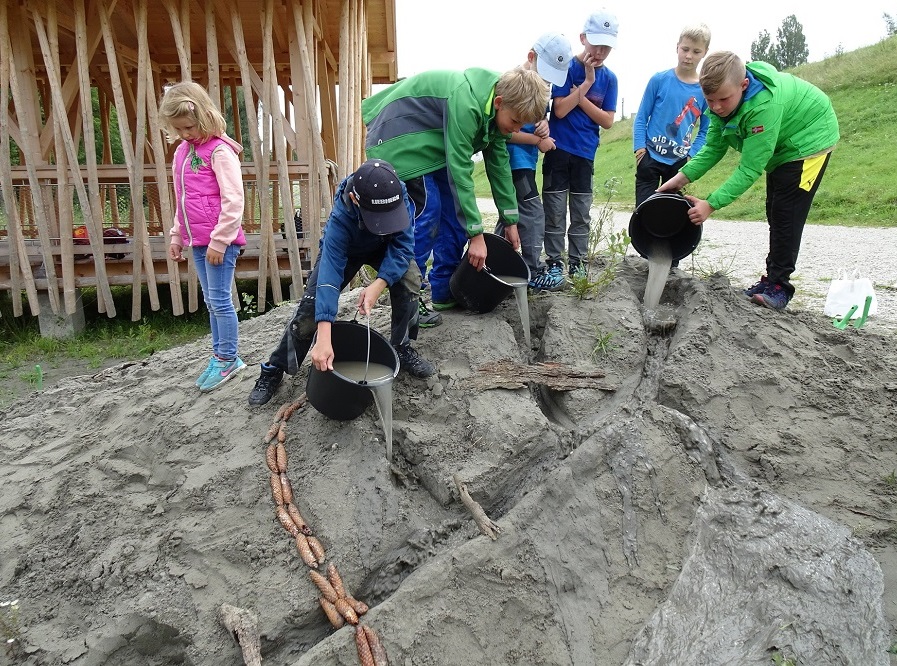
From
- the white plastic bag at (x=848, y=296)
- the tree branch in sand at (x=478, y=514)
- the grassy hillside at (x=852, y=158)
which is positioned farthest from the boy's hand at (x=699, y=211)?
the grassy hillside at (x=852, y=158)

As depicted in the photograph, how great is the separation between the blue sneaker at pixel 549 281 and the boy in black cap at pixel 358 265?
1034 millimetres

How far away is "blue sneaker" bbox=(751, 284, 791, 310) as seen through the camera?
12.7 ft

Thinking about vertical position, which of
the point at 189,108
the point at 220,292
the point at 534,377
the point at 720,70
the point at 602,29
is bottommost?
the point at 534,377

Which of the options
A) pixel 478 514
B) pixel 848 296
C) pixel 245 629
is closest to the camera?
pixel 245 629

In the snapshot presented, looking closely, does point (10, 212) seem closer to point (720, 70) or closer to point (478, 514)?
point (478, 514)

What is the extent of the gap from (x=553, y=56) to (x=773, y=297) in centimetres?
191

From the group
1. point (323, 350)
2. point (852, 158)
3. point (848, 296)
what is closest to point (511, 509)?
point (323, 350)

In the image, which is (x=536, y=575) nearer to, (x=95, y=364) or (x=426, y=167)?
(x=426, y=167)

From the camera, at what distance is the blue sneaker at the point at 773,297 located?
3.88 m

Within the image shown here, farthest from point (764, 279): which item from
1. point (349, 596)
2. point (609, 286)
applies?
point (349, 596)

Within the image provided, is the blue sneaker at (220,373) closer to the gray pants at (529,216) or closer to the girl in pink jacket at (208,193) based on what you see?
the girl in pink jacket at (208,193)

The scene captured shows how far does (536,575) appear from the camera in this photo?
2408 mm

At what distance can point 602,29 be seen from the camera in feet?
12.3

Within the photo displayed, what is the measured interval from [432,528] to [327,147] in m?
6.07
